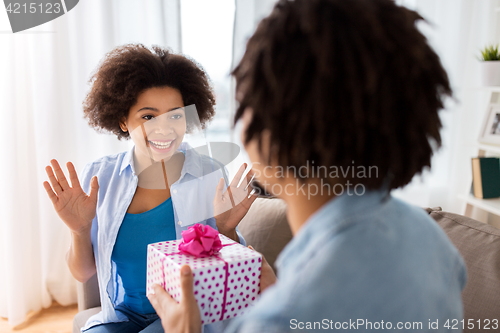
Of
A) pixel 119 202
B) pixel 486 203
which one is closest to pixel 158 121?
pixel 119 202

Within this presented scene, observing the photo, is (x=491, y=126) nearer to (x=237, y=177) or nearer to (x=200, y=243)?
(x=237, y=177)

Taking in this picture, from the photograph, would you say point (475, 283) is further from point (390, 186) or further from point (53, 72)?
point (53, 72)

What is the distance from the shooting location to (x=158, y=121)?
1193 mm

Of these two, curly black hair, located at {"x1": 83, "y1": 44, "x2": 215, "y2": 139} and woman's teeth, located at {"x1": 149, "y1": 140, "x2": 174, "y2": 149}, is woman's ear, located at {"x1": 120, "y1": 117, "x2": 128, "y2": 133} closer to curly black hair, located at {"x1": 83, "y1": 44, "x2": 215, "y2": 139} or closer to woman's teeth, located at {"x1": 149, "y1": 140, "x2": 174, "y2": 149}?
curly black hair, located at {"x1": 83, "y1": 44, "x2": 215, "y2": 139}

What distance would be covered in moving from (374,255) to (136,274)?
0.97 meters

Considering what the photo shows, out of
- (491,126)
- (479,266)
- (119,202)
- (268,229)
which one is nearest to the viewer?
(479,266)

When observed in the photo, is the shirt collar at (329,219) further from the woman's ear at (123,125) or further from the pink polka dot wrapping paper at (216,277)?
the woman's ear at (123,125)

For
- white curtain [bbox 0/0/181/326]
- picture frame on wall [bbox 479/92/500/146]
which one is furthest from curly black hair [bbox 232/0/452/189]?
picture frame on wall [bbox 479/92/500/146]

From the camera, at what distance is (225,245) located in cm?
93

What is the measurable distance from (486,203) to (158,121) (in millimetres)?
1822

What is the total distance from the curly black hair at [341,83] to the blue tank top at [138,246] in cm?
85

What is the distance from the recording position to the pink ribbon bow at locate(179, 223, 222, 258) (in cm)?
84

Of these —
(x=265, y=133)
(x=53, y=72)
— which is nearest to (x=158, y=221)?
(x=265, y=133)

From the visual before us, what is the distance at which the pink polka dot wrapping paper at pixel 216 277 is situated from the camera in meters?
0.78
